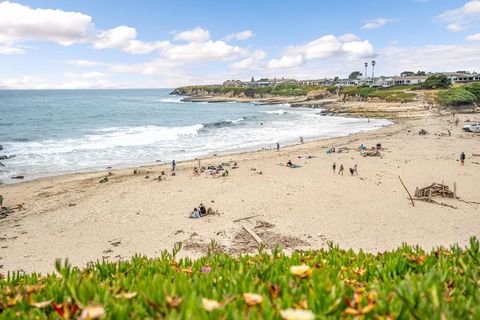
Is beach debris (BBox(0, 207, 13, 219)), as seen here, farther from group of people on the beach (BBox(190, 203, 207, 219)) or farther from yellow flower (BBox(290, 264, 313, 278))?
yellow flower (BBox(290, 264, 313, 278))

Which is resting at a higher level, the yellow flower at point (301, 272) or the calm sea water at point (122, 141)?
the yellow flower at point (301, 272)

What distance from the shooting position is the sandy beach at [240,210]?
14.2 meters

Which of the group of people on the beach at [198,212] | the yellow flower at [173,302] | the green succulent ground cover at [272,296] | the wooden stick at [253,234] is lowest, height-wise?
the wooden stick at [253,234]

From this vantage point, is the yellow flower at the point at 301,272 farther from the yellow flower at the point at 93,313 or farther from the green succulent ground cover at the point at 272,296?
the yellow flower at the point at 93,313

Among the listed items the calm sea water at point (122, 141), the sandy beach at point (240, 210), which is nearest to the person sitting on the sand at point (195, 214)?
the sandy beach at point (240, 210)

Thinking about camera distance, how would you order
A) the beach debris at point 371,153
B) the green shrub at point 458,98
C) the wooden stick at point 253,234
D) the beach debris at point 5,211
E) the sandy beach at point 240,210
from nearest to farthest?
the wooden stick at point 253,234 → the sandy beach at point 240,210 → the beach debris at point 5,211 → the beach debris at point 371,153 → the green shrub at point 458,98

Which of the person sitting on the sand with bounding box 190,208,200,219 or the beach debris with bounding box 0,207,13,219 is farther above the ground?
the person sitting on the sand with bounding box 190,208,200,219

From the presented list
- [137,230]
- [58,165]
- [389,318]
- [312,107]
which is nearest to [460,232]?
[137,230]

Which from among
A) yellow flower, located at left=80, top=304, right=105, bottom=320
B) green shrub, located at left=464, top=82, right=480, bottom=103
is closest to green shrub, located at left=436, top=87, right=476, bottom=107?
green shrub, located at left=464, top=82, right=480, bottom=103

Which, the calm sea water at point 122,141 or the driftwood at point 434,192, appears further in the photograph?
the calm sea water at point 122,141

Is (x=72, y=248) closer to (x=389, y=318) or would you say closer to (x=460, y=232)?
(x=389, y=318)

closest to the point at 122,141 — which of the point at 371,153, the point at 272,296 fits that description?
the point at 371,153

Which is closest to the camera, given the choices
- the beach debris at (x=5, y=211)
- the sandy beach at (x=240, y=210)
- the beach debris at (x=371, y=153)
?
the sandy beach at (x=240, y=210)

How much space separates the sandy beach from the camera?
14188mm
